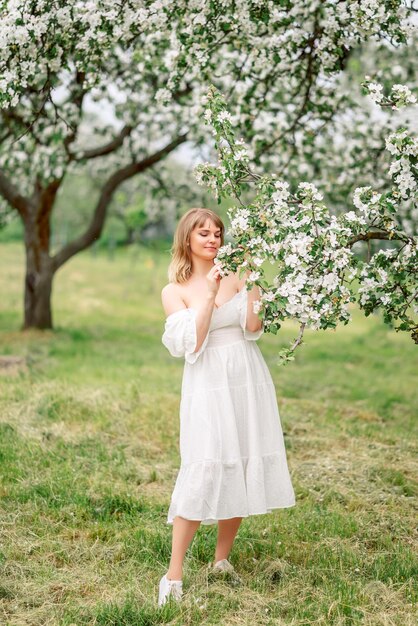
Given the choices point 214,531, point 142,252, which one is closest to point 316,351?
point 214,531

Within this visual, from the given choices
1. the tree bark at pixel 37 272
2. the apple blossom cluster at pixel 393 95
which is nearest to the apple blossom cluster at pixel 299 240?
the apple blossom cluster at pixel 393 95

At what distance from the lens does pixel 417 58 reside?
536 inches

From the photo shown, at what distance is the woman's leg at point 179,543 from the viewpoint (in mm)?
4484

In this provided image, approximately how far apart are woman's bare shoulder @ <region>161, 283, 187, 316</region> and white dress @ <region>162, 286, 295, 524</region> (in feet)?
0.21

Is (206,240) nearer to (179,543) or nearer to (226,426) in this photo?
(226,426)

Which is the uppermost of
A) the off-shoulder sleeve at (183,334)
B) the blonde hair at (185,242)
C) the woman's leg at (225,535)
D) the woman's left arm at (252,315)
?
the blonde hair at (185,242)

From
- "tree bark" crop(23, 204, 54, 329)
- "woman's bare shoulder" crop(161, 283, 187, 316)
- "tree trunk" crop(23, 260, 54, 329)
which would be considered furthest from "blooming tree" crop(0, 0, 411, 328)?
"tree trunk" crop(23, 260, 54, 329)

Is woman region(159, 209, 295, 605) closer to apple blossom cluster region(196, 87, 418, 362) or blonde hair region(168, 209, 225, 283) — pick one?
blonde hair region(168, 209, 225, 283)

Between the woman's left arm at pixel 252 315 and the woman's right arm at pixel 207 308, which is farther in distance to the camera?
the woman's left arm at pixel 252 315

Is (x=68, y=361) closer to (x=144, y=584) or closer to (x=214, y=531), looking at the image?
(x=214, y=531)

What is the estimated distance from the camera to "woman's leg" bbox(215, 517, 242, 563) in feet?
15.6

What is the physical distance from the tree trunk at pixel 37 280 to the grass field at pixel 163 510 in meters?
3.50

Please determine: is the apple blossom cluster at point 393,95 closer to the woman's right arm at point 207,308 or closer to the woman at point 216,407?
the woman at point 216,407

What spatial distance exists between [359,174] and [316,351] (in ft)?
16.8
